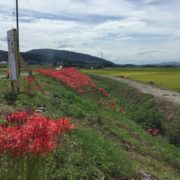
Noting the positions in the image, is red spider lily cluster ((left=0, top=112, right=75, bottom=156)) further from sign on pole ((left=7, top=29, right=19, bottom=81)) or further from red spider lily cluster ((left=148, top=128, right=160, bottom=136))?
red spider lily cluster ((left=148, top=128, right=160, bottom=136))

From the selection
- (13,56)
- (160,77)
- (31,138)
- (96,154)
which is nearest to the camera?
(31,138)

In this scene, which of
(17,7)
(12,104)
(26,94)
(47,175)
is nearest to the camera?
(47,175)

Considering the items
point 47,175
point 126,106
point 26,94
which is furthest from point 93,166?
point 126,106

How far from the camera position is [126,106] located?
3017cm

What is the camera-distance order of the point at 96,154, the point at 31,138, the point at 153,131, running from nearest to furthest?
the point at 31,138 → the point at 96,154 → the point at 153,131

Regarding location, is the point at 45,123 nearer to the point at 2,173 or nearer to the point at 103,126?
the point at 2,173

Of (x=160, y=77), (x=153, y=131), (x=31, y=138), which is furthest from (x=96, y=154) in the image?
(x=160, y=77)

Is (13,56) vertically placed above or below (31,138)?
above

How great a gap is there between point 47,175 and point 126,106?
2409 centimetres

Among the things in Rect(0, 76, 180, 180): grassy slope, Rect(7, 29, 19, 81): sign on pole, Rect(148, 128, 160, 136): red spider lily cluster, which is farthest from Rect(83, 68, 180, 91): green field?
A: Rect(7, 29, 19, 81): sign on pole

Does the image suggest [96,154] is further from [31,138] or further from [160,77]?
[160,77]

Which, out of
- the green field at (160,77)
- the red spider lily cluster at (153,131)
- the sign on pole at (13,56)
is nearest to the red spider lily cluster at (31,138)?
the sign on pole at (13,56)

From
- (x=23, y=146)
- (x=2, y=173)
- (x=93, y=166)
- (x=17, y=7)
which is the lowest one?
(x=93, y=166)

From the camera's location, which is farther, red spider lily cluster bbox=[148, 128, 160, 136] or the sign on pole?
red spider lily cluster bbox=[148, 128, 160, 136]
